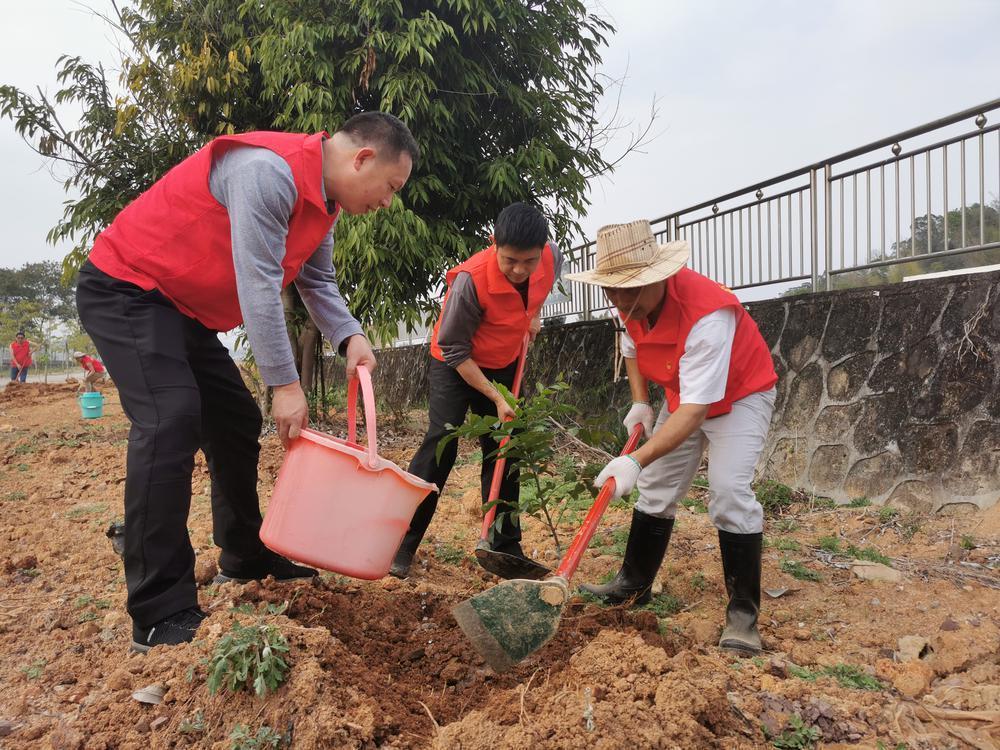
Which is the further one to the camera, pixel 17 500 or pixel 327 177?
pixel 17 500

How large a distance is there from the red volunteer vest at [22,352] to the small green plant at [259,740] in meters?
18.7

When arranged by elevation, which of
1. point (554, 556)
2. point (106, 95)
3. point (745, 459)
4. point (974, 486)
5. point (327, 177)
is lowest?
point (554, 556)

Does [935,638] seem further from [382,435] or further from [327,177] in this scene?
[382,435]

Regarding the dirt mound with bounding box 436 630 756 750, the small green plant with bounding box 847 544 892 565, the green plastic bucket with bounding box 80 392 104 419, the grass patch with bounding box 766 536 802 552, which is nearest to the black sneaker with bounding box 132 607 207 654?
the dirt mound with bounding box 436 630 756 750

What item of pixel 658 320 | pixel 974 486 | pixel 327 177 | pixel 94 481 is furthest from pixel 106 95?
pixel 974 486

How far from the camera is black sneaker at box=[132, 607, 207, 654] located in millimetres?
2061

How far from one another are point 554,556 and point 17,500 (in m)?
3.88

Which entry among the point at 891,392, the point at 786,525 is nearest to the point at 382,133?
the point at 786,525

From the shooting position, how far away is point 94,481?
223 inches

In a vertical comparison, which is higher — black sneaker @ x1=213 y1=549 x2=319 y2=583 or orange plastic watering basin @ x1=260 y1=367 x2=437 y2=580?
orange plastic watering basin @ x1=260 y1=367 x2=437 y2=580

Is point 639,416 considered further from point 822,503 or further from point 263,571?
point 822,503

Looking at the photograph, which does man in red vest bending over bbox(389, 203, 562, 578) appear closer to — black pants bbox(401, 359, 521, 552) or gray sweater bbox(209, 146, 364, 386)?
black pants bbox(401, 359, 521, 552)

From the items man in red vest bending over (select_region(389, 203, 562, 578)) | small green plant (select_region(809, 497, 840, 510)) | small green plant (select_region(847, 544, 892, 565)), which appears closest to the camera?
man in red vest bending over (select_region(389, 203, 562, 578))

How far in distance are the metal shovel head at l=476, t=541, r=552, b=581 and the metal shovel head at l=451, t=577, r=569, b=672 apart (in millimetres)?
765
